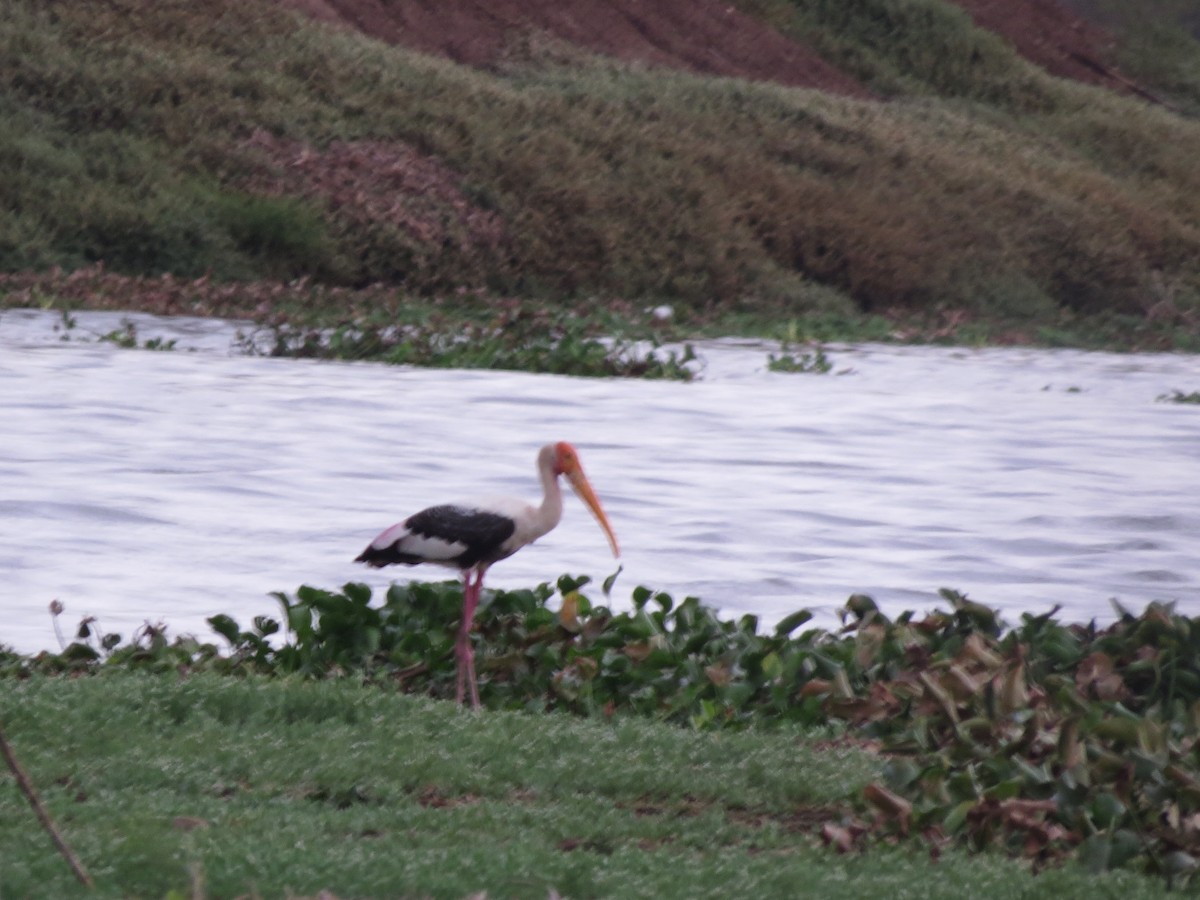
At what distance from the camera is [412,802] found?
17.2 feet

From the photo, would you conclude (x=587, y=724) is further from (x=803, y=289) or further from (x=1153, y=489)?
(x=803, y=289)

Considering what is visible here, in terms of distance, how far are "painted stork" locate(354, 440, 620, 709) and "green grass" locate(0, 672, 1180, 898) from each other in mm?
379

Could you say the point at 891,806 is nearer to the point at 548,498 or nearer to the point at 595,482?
the point at 548,498

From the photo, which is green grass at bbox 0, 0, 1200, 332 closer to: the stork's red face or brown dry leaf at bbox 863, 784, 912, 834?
the stork's red face

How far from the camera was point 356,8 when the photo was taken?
130 feet

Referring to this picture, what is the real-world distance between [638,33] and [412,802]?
41984mm

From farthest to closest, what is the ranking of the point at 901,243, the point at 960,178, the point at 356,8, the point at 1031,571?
the point at 356,8 → the point at 960,178 → the point at 901,243 → the point at 1031,571

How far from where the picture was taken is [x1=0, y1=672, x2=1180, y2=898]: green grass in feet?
14.7

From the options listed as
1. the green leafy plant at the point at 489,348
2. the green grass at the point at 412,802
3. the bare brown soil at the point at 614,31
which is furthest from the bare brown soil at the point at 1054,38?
the green grass at the point at 412,802

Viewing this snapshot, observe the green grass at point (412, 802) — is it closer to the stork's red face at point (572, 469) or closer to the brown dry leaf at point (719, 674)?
the brown dry leaf at point (719, 674)

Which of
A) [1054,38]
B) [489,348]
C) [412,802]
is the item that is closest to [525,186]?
[489,348]

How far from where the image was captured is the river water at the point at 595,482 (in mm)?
8602

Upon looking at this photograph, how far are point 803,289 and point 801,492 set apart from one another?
18.3 m

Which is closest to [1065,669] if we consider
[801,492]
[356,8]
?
[801,492]
